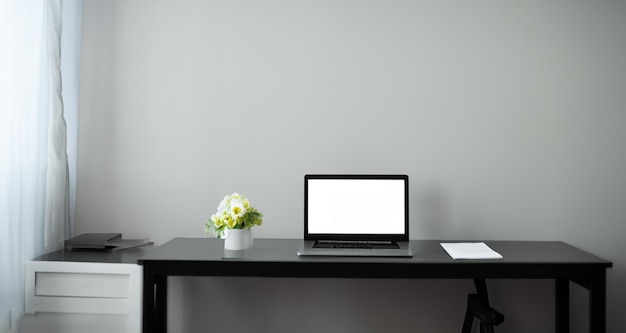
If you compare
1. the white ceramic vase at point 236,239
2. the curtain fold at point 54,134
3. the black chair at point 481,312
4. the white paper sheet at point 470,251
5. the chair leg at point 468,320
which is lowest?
the chair leg at point 468,320

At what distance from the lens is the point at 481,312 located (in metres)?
2.24

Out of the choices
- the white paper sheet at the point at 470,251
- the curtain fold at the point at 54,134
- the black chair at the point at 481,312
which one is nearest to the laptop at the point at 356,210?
the white paper sheet at the point at 470,251

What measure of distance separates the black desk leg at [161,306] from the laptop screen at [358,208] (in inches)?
27.2

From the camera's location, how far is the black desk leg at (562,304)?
95.3 inches

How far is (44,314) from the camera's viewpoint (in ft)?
7.04

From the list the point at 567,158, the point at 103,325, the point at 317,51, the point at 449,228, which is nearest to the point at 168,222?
the point at 103,325

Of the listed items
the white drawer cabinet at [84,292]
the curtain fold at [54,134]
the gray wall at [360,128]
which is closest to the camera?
the white drawer cabinet at [84,292]

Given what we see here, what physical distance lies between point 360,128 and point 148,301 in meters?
1.29

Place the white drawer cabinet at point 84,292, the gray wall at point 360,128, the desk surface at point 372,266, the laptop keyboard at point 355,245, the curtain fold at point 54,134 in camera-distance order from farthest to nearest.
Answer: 1. the gray wall at point 360,128
2. the curtain fold at point 54,134
3. the laptop keyboard at point 355,245
4. the white drawer cabinet at point 84,292
5. the desk surface at point 372,266

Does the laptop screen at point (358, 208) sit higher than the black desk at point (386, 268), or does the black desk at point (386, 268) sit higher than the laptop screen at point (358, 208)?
the laptop screen at point (358, 208)

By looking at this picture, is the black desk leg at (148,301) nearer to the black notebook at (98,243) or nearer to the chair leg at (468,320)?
the black notebook at (98,243)

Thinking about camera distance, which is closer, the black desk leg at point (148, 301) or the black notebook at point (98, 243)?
the black desk leg at point (148, 301)

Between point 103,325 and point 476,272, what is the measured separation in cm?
153

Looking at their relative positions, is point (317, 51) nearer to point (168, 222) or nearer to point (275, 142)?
point (275, 142)
